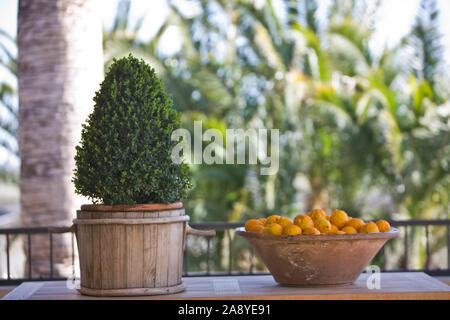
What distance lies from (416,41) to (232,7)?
314 cm

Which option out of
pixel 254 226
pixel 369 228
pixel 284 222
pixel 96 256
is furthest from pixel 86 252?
pixel 369 228

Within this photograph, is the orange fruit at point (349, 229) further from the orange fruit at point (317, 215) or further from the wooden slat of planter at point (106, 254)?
the wooden slat of planter at point (106, 254)

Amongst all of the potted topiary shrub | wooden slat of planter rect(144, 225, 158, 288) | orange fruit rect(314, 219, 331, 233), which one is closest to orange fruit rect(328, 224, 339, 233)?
orange fruit rect(314, 219, 331, 233)

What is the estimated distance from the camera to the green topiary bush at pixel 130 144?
2639mm

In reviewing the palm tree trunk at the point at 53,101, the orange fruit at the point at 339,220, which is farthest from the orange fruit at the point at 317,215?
the palm tree trunk at the point at 53,101

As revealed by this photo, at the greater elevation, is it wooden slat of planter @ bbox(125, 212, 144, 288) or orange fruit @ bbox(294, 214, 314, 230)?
orange fruit @ bbox(294, 214, 314, 230)

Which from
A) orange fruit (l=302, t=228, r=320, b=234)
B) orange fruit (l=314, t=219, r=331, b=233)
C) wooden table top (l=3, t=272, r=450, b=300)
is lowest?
wooden table top (l=3, t=272, r=450, b=300)

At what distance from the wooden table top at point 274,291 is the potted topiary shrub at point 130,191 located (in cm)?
12

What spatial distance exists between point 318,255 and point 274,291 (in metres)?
0.24

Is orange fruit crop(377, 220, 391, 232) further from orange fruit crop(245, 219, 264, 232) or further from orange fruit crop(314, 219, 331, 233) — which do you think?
orange fruit crop(245, 219, 264, 232)

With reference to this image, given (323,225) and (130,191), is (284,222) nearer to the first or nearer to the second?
(323,225)

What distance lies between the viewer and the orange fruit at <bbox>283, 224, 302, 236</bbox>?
8.70ft
